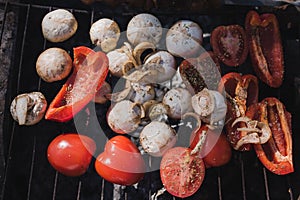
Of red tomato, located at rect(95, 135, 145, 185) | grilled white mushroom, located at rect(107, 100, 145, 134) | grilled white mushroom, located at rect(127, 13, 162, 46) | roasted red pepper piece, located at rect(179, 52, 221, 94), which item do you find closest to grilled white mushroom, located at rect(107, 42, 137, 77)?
grilled white mushroom, located at rect(127, 13, 162, 46)

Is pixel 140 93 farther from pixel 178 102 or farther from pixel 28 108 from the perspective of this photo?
pixel 28 108

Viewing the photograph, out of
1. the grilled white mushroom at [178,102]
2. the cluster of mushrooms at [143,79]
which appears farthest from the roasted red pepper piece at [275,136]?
the grilled white mushroom at [178,102]

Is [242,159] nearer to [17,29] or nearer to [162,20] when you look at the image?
[162,20]

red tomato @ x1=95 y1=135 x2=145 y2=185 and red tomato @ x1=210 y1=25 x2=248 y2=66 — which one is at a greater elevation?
red tomato @ x1=210 y1=25 x2=248 y2=66

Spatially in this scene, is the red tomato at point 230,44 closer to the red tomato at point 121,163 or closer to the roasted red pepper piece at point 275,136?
the roasted red pepper piece at point 275,136

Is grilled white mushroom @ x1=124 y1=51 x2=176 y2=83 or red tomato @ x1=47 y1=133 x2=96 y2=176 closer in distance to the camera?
red tomato @ x1=47 y1=133 x2=96 y2=176

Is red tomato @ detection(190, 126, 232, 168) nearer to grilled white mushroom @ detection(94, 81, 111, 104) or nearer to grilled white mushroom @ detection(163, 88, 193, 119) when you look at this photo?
grilled white mushroom @ detection(163, 88, 193, 119)
